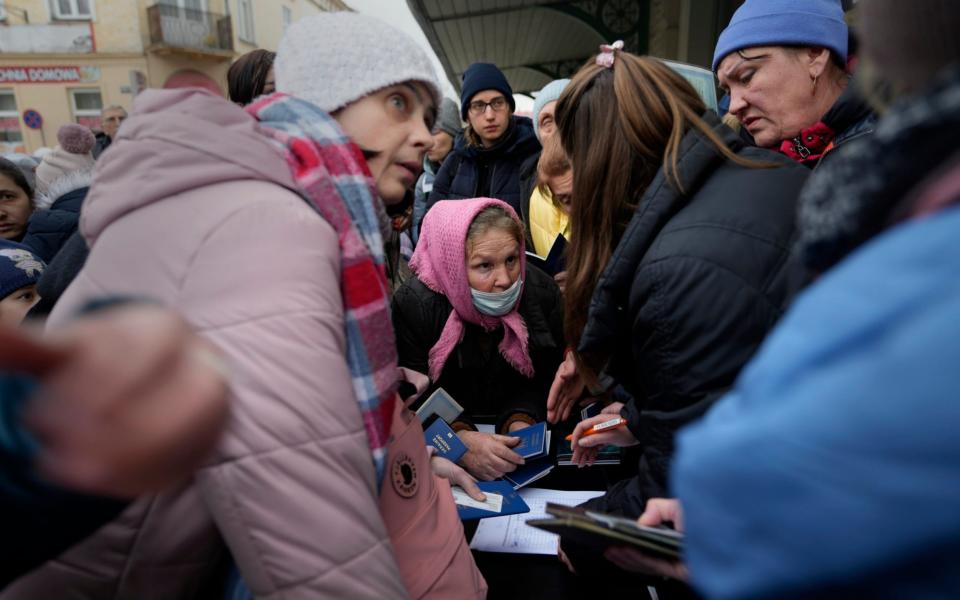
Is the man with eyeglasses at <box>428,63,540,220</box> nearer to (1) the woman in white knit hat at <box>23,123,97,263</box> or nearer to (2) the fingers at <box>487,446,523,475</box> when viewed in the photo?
(1) the woman in white knit hat at <box>23,123,97,263</box>

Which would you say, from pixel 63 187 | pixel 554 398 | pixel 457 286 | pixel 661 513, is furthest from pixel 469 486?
pixel 63 187

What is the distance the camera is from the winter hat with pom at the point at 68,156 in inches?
151

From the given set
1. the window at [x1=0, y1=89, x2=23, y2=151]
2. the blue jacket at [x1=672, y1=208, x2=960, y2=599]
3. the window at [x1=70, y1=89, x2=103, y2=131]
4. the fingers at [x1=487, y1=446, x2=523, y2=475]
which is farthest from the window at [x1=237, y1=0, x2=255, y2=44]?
the blue jacket at [x1=672, y1=208, x2=960, y2=599]

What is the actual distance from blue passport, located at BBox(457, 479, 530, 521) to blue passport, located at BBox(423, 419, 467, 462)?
0.35 ft

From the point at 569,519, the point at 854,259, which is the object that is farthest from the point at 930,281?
the point at 569,519

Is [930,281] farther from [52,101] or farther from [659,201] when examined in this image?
[52,101]

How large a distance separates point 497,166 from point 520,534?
2.67 metres

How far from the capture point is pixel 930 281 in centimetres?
34

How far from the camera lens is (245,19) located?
18.0 metres

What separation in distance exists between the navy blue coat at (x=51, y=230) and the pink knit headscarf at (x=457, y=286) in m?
1.57

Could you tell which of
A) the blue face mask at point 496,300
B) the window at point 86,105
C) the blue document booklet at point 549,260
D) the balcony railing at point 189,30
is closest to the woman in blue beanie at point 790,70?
the blue document booklet at point 549,260

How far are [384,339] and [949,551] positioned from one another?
0.64m

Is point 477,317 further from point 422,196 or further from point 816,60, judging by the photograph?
point 422,196

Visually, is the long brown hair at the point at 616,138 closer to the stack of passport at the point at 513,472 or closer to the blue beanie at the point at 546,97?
the stack of passport at the point at 513,472
